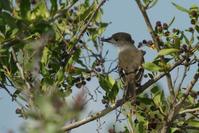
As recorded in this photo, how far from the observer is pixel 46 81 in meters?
5.74

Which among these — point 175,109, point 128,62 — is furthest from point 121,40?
point 175,109

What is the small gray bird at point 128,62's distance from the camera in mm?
7269

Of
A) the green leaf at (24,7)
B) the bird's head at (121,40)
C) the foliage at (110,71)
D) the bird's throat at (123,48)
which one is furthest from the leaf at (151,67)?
the bird's head at (121,40)

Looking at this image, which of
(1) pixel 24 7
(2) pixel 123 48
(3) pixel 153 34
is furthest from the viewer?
(2) pixel 123 48

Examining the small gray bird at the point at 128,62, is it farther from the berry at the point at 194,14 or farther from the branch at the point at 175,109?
the berry at the point at 194,14

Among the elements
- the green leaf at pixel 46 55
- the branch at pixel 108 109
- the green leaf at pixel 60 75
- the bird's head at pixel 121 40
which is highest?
the bird's head at pixel 121 40

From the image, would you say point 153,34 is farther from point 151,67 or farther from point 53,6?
point 53,6

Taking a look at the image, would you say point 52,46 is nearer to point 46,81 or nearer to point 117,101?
point 46,81

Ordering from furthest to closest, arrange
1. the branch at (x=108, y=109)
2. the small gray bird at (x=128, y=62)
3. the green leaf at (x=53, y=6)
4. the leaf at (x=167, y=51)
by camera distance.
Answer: the small gray bird at (x=128, y=62) → the leaf at (x=167, y=51) → the branch at (x=108, y=109) → the green leaf at (x=53, y=6)

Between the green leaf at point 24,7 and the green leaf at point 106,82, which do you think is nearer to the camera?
the green leaf at point 24,7

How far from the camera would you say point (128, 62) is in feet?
30.9

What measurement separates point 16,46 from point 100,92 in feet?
8.00

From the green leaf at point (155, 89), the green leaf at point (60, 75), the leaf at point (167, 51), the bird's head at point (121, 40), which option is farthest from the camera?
the bird's head at point (121, 40)

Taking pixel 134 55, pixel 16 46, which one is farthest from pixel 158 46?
pixel 134 55
